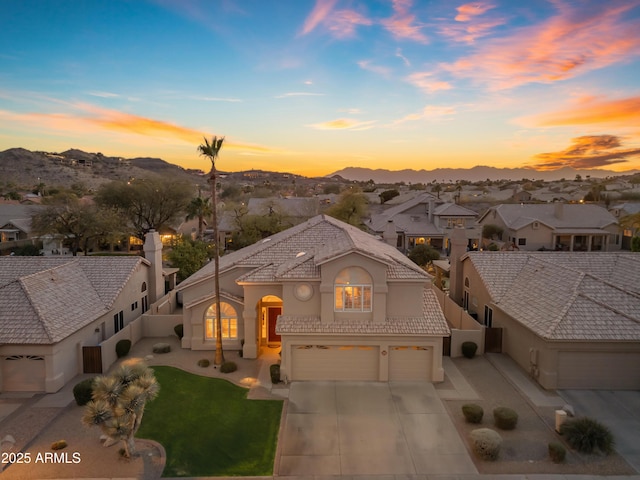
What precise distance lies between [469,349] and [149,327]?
1946cm

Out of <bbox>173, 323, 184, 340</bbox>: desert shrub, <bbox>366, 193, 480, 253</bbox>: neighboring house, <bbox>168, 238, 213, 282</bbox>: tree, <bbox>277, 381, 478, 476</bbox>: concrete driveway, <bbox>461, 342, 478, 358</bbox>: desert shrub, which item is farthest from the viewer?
<bbox>366, 193, 480, 253</bbox>: neighboring house

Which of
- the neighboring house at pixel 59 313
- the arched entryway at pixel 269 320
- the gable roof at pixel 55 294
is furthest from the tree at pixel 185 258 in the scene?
the arched entryway at pixel 269 320

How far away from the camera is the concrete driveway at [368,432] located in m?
13.7

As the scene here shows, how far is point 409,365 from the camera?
65.9ft

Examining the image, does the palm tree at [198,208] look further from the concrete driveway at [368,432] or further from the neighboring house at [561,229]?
the neighboring house at [561,229]

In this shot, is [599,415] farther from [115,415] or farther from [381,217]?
[381,217]

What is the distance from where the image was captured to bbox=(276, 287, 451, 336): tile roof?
64.0 ft

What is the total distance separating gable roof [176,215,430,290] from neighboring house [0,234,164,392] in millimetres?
4764

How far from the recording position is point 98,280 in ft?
82.9

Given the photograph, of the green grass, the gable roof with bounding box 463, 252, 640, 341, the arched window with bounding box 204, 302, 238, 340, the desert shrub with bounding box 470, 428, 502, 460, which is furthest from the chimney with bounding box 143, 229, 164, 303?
the desert shrub with bounding box 470, 428, 502, 460

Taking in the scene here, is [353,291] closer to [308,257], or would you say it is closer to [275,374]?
[308,257]

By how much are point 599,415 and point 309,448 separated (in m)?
12.0

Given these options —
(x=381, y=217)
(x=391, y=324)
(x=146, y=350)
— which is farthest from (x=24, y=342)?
(x=381, y=217)

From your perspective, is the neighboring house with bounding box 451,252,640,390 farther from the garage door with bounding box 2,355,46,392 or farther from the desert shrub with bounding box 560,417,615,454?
the garage door with bounding box 2,355,46,392
